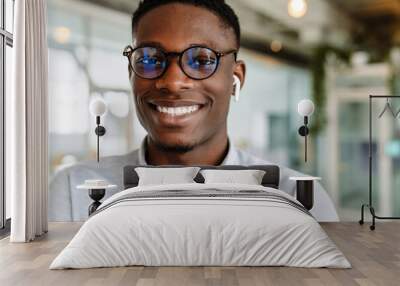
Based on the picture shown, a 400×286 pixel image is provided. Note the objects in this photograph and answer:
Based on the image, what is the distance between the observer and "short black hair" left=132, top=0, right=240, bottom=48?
6501 mm

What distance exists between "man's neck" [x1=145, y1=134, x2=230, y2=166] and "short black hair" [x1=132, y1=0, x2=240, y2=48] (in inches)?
44.8

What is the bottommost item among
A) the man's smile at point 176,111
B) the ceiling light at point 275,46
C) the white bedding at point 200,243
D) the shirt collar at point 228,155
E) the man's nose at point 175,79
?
the white bedding at point 200,243

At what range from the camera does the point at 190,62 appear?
636 cm

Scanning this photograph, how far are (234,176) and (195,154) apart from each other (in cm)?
65

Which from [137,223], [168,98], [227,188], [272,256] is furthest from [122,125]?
[272,256]

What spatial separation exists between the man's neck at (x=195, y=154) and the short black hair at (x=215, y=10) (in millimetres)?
1137

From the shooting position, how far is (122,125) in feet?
21.9

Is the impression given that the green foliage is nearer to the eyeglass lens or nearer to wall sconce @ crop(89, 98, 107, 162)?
the eyeglass lens

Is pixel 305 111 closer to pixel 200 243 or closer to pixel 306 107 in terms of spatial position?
pixel 306 107

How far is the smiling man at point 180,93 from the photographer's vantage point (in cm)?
637

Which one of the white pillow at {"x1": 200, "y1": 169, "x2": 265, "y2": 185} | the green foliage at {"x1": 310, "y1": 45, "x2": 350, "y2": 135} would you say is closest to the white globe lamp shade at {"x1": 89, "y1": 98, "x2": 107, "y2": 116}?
the white pillow at {"x1": 200, "y1": 169, "x2": 265, "y2": 185}

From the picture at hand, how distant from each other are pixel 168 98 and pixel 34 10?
1.64 meters

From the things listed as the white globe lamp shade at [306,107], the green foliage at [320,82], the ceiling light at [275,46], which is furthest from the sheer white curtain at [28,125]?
the green foliage at [320,82]

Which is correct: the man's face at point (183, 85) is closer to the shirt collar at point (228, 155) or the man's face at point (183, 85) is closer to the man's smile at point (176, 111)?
the man's smile at point (176, 111)
